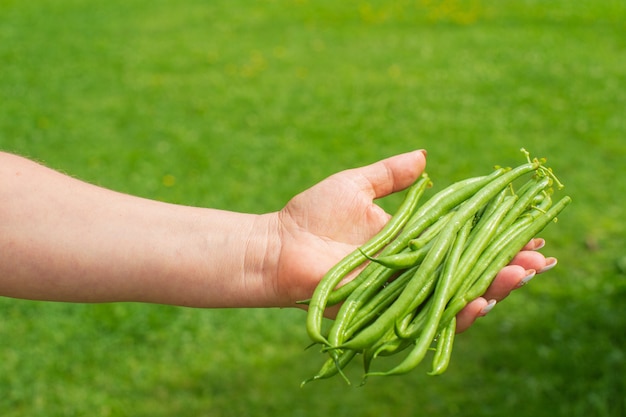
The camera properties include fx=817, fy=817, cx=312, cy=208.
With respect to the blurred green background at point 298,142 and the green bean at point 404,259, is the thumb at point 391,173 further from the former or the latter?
the blurred green background at point 298,142

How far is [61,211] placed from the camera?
3539 millimetres

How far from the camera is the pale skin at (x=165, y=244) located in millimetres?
3473

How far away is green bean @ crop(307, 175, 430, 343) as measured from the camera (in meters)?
3.12

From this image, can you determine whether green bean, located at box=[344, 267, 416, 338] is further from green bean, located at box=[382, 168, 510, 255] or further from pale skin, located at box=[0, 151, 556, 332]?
pale skin, located at box=[0, 151, 556, 332]

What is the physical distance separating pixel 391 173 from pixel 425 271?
0.70m

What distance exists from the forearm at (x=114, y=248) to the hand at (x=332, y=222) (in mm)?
105

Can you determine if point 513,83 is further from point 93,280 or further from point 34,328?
point 93,280

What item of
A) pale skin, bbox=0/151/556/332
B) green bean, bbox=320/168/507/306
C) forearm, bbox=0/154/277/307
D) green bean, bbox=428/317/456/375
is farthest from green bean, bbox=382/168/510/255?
forearm, bbox=0/154/277/307

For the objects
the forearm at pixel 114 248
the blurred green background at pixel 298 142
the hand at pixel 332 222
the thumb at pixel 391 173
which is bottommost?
the blurred green background at pixel 298 142

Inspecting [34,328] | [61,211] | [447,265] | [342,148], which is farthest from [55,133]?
[447,265]

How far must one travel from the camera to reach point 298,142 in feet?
31.6

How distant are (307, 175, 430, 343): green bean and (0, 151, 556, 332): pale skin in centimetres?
15

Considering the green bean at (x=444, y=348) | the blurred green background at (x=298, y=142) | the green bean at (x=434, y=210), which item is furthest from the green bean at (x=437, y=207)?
the blurred green background at (x=298, y=142)

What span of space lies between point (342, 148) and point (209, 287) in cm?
593
